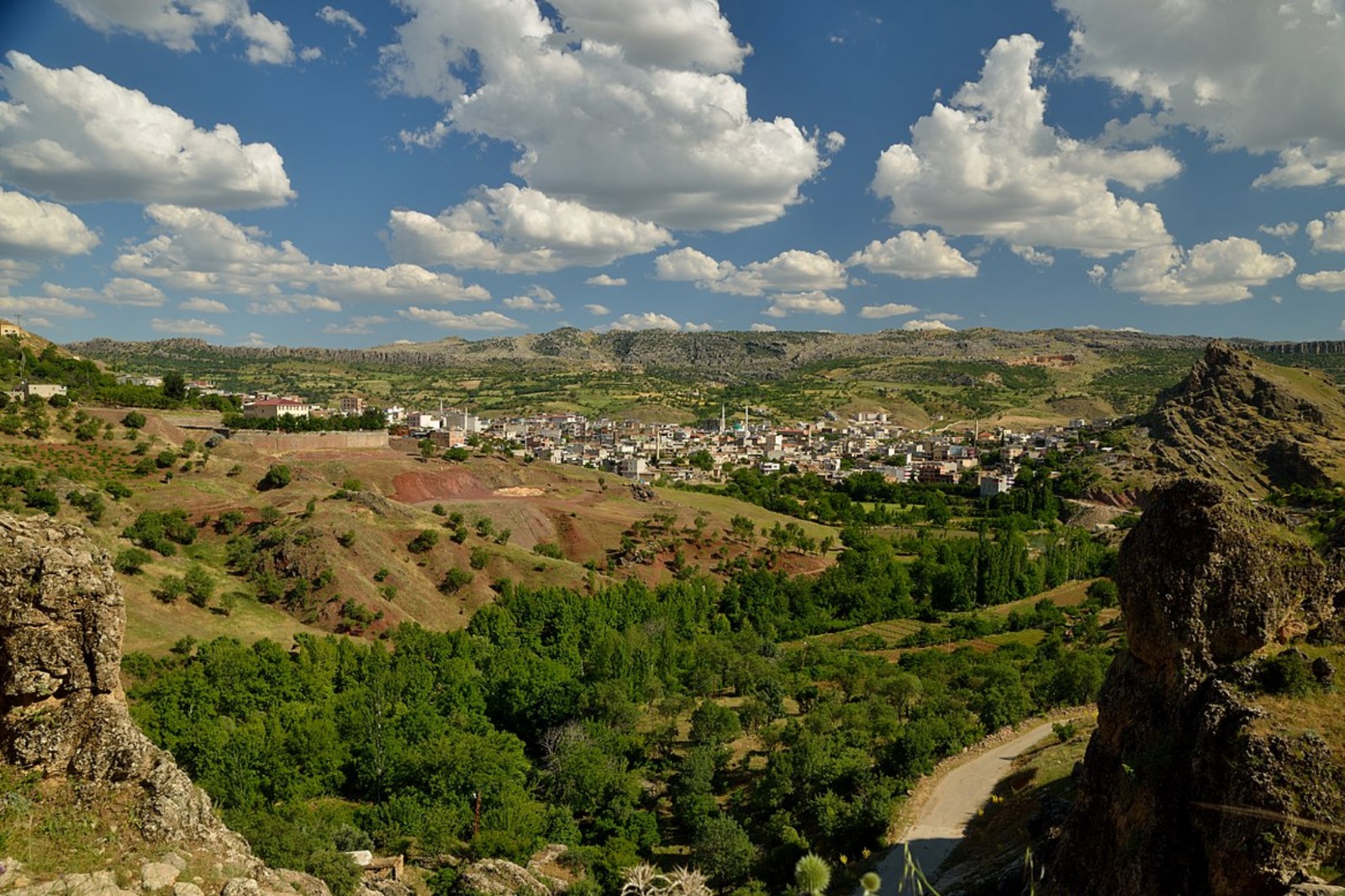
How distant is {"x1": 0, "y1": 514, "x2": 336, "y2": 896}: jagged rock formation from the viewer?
1262 cm

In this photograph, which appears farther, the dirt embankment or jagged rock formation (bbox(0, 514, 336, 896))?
the dirt embankment

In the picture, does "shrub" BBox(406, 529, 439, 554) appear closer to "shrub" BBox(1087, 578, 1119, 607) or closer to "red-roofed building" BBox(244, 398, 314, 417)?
"red-roofed building" BBox(244, 398, 314, 417)

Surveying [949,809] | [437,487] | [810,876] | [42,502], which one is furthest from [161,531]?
[810,876]

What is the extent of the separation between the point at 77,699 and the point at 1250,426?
131853mm

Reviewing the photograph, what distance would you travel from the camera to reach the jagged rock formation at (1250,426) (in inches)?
3765

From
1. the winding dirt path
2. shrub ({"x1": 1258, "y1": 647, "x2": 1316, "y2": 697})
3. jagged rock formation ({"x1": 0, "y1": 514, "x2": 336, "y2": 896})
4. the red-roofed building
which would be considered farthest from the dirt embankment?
shrub ({"x1": 1258, "y1": 647, "x2": 1316, "y2": 697})

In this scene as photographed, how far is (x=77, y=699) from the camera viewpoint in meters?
13.1

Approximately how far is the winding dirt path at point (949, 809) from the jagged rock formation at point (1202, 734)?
27.7 feet

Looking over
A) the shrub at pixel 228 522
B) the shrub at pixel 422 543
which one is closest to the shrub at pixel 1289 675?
the shrub at pixel 422 543

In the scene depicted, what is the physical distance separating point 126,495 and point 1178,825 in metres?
61.4

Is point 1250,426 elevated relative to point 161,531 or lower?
elevated

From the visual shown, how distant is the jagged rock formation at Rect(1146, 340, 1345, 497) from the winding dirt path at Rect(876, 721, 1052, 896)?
247 ft

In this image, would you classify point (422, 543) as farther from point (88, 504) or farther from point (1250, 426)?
point (1250, 426)

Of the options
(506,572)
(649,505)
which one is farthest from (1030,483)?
(506,572)
